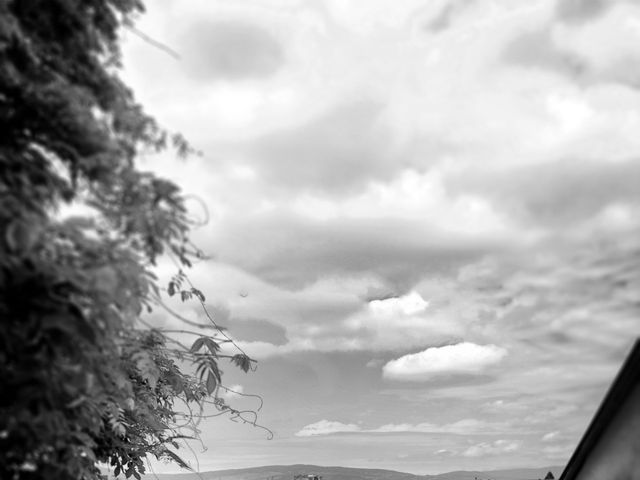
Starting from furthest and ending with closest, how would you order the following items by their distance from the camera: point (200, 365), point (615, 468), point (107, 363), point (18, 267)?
point (615, 468), point (200, 365), point (107, 363), point (18, 267)

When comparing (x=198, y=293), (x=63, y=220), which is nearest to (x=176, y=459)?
(x=198, y=293)

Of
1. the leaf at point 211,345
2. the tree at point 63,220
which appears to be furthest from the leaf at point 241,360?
the tree at point 63,220

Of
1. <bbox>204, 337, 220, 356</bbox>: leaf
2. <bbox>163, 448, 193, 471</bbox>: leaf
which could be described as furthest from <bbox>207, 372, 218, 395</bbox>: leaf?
<bbox>163, 448, 193, 471</bbox>: leaf

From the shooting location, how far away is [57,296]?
3.91m

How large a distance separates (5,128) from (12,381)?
69.5 inches

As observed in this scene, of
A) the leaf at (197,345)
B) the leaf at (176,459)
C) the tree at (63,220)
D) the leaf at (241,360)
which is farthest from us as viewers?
the leaf at (176,459)

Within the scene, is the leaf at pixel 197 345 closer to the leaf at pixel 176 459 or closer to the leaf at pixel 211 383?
the leaf at pixel 211 383

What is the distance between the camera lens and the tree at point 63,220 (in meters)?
3.82

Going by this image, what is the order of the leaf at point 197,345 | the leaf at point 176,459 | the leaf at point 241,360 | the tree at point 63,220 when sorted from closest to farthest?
the tree at point 63,220 → the leaf at point 197,345 → the leaf at point 241,360 → the leaf at point 176,459

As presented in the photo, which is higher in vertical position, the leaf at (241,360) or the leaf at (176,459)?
the leaf at (241,360)

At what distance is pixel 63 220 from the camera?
12.9ft

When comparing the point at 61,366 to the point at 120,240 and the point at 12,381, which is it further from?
the point at 120,240

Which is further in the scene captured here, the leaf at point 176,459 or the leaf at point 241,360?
the leaf at point 176,459

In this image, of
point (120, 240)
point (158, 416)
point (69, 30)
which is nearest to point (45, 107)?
point (69, 30)
